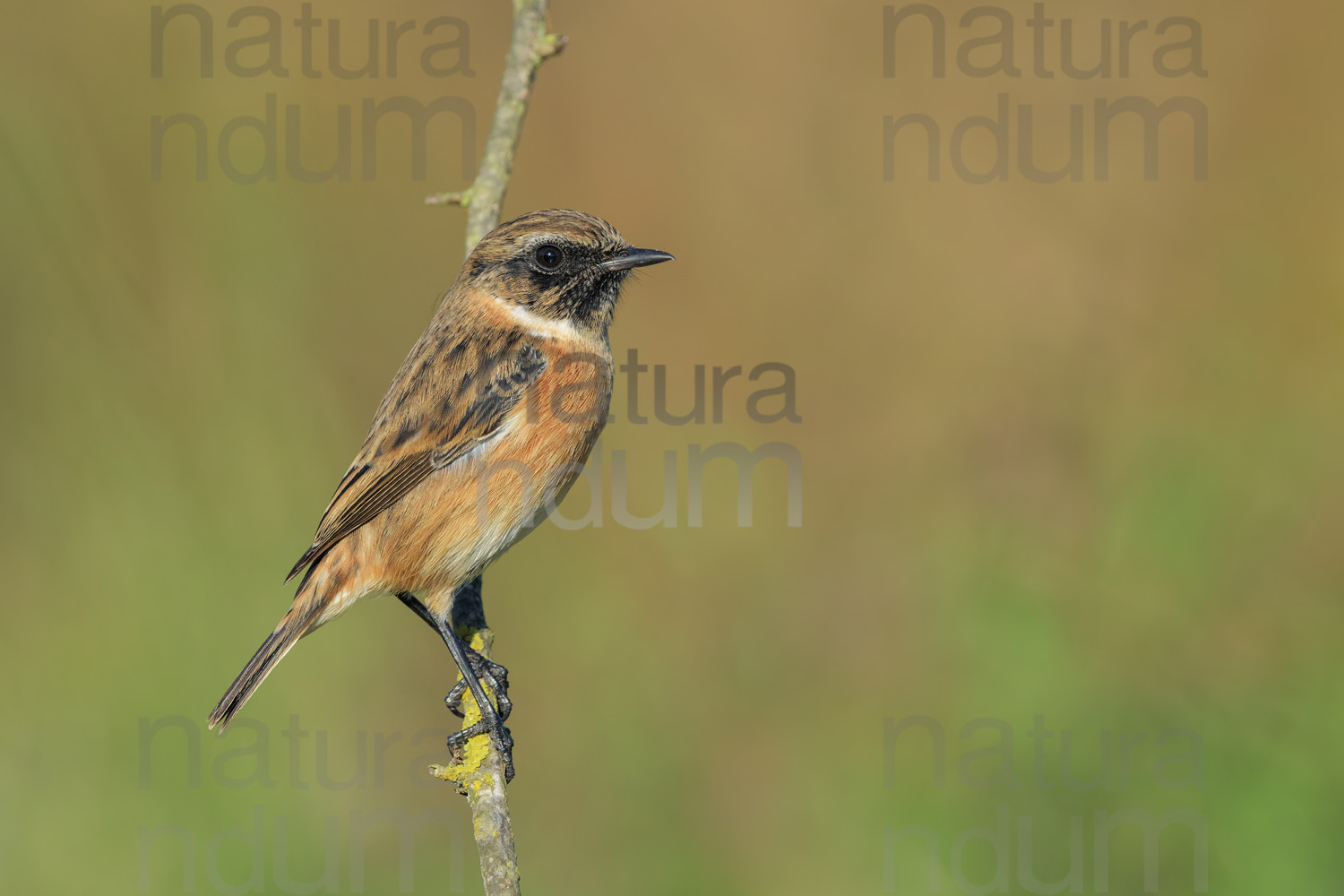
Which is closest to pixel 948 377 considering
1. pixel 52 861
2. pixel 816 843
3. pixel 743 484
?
pixel 743 484

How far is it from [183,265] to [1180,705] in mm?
5670

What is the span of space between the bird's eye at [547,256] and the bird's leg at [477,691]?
1454 millimetres

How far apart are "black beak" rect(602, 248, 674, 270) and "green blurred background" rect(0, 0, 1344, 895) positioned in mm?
2241

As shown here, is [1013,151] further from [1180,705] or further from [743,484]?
[1180,705]

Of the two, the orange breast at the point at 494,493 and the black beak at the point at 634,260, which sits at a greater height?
the black beak at the point at 634,260

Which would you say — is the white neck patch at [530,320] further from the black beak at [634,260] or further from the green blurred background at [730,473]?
the green blurred background at [730,473]

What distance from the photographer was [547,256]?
14.3ft

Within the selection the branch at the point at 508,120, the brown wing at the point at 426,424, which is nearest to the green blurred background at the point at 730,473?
the brown wing at the point at 426,424

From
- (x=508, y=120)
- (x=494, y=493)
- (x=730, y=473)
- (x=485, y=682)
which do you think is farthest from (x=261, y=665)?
(x=730, y=473)

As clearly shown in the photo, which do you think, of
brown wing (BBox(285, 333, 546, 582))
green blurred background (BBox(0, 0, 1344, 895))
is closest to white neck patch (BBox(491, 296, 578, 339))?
brown wing (BBox(285, 333, 546, 582))

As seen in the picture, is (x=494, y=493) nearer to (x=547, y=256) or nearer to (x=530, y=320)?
(x=530, y=320)

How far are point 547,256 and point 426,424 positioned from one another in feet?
2.83

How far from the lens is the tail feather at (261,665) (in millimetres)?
3857

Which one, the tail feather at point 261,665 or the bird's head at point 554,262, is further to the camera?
the bird's head at point 554,262
